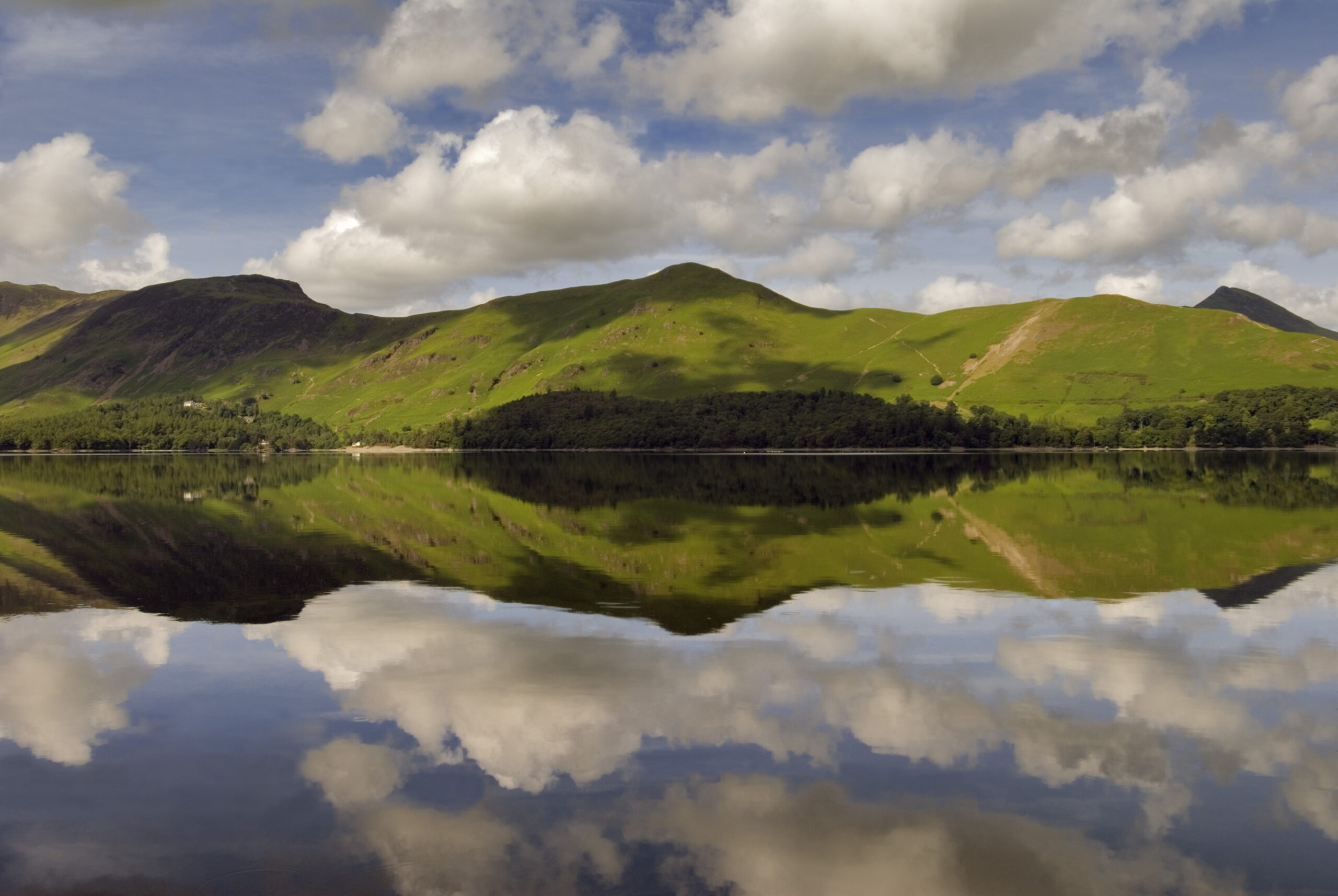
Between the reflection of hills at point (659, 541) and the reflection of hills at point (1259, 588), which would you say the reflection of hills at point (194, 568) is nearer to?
the reflection of hills at point (659, 541)

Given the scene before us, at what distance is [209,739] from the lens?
1955cm

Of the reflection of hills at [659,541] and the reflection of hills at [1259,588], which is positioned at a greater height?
the reflection of hills at [1259,588]

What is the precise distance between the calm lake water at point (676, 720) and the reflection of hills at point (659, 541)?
0.47 meters

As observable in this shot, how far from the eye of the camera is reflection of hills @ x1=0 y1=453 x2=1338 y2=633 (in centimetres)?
3678

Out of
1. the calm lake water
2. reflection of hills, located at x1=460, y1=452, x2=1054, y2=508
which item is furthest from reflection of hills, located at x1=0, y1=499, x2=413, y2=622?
reflection of hills, located at x1=460, y1=452, x2=1054, y2=508

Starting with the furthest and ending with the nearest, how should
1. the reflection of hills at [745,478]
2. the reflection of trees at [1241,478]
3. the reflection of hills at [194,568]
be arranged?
1. the reflection of hills at [745,478]
2. the reflection of trees at [1241,478]
3. the reflection of hills at [194,568]

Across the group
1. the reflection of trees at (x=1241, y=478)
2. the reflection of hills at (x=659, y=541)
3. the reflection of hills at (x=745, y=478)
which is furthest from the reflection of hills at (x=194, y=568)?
the reflection of trees at (x=1241, y=478)

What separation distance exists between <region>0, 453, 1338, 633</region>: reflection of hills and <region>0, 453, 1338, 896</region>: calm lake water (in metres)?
0.47

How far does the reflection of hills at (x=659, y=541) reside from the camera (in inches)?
1448

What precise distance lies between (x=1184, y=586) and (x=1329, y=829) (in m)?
23.6

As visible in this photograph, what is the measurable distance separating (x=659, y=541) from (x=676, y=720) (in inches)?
1255

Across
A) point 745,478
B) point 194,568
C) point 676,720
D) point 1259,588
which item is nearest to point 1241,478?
point 745,478

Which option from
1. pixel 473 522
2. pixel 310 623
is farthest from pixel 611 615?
pixel 473 522

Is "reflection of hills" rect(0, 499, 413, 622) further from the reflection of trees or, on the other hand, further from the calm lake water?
the reflection of trees
